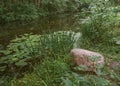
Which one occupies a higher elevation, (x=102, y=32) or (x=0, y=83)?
(x=102, y=32)

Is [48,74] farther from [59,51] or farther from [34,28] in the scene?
[34,28]

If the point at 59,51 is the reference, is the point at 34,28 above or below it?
below

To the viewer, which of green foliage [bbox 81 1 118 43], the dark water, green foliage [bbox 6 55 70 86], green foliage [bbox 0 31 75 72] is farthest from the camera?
the dark water

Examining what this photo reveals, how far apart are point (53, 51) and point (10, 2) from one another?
10.3 metres

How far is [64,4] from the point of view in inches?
666

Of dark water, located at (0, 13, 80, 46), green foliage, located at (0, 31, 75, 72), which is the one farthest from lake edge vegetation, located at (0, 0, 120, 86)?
dark water, located at (0, 13, 80, 46)

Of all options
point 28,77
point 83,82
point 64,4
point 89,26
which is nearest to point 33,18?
point 64,4

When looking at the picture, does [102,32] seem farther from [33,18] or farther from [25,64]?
[33,18]

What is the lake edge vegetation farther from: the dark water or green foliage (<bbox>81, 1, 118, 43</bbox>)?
the dark water

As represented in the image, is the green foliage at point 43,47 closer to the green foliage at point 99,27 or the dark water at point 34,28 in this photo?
the green foliage at point 99,27

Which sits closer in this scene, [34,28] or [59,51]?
[59,51]

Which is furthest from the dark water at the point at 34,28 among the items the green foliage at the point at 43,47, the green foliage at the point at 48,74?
the green foliage at the point at 48,74

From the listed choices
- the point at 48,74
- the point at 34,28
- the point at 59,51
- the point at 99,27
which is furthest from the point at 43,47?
the point at 34,28

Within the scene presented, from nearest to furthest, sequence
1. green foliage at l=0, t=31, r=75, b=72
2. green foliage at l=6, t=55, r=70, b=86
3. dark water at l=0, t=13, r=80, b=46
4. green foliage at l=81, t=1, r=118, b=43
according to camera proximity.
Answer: green foliage at l=6, t=55, r=70, b=86
green foliage at l=0, t=31, r=75, b=72
green foliage at l=81, t=1, r=118, b=43
dark water at l=0, t=13, r=80, b=46
